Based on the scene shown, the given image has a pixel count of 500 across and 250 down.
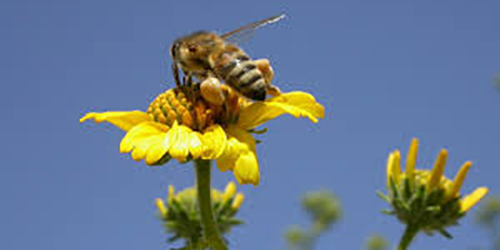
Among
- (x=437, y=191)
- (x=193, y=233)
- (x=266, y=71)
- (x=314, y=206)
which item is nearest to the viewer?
(x=266, y=71)

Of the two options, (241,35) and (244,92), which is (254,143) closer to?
(244,92)

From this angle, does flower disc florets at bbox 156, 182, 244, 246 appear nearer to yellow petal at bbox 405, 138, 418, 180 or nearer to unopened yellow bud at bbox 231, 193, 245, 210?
unopened yellow bud at bbox 231, 193, 245, 210

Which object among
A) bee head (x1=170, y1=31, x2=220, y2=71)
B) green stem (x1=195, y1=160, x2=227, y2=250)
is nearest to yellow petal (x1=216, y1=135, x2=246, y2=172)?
green stem (x1=195, y1=160, x2=227, y2=250)

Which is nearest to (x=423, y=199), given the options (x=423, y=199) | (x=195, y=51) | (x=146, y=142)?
(x=423, y=199)

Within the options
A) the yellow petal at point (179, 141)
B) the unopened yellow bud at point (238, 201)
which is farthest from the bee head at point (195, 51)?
the unopened yellow bud at point (238, 201)

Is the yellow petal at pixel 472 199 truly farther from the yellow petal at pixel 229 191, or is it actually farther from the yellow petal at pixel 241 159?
the yellow petal at pixel 229 191

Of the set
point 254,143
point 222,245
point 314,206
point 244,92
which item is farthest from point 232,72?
point 314,206

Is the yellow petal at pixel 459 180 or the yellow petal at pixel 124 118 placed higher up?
the yellow petal at pixel 459 180
